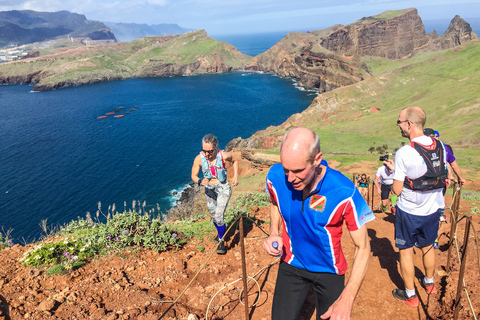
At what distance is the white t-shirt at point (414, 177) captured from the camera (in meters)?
4.09

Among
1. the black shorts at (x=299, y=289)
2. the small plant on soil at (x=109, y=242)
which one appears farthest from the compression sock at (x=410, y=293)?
the small plant on soil at (x=109, y=242)

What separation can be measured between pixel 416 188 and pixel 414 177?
0.16 metres

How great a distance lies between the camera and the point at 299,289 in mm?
3236

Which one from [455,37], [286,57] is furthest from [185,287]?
[455,37]

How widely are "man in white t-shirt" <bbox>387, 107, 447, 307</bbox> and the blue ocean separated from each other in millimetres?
17341

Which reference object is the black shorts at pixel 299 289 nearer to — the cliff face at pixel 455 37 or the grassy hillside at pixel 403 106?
the grassy hillside at pixel 403 106

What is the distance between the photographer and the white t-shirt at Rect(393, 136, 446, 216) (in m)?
4.09

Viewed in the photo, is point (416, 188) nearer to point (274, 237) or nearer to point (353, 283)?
point (353, 283)

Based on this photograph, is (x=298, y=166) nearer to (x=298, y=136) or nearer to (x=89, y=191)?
(x=298, y=136)

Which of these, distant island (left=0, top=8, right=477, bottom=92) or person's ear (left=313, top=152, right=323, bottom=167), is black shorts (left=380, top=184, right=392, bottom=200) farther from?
distant island (left=0, top=8, right=477, bottom=92)

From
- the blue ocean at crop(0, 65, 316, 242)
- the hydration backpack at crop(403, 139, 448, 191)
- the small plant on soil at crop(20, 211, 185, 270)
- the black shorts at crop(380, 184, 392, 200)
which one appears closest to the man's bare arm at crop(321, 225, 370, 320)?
the hydration backpack at crop(403, 139, 448, 191)

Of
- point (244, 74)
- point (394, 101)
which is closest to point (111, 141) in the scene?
point (394, 101)

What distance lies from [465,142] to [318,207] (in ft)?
96.1

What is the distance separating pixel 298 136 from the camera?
2.60m
